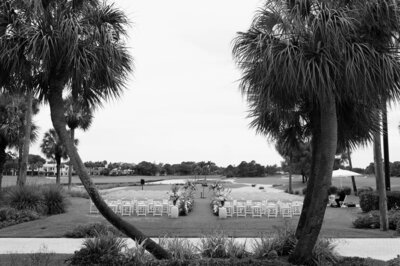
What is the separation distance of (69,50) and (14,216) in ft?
42.1

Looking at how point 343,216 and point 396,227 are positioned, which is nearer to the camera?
point 396,227

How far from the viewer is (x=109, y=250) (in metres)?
8.98

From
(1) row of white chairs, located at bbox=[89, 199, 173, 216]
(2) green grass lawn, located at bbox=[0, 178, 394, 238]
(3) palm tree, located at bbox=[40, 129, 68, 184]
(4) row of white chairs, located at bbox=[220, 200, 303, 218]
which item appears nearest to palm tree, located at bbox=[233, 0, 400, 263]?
(2) green grass lawn, located at bbox=[0, 178, 394, 238]

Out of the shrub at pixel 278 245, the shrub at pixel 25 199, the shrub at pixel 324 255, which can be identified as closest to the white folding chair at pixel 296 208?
the shrub at pixel 25 199

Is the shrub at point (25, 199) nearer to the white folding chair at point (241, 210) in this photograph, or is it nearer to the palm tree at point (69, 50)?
the white folding chair at point (241, 210)

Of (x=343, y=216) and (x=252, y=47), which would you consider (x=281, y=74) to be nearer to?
(x=252, y=47)

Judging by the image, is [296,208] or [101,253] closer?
[101,253]

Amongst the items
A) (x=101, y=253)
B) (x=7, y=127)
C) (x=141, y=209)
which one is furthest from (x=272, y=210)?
(x=7, y=127)

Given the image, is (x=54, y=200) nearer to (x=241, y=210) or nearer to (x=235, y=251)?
(x=241, y=210)

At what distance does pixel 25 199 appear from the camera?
68.8ft

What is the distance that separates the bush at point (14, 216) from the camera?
18.1 meters

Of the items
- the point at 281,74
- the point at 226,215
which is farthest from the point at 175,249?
the point at 226,215

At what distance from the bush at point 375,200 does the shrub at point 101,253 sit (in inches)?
577

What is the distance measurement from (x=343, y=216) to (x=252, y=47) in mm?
15915
